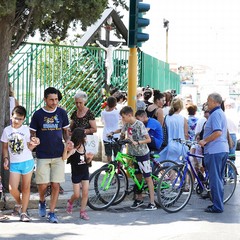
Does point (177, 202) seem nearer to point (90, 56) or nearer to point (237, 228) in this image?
point (237, 228)

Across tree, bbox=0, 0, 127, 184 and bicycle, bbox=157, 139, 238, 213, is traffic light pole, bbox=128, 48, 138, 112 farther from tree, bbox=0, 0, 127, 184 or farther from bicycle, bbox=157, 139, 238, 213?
bicycle, bbox=157, 139, 238, 213

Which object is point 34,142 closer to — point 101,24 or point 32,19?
point 32,19

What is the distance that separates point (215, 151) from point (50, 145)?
2567 mm

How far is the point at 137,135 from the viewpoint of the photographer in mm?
9594

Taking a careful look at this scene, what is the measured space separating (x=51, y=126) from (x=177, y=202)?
2.44m

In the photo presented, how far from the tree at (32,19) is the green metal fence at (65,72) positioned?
8.45 feet

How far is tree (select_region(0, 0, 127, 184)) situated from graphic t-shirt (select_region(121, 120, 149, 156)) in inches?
79.7

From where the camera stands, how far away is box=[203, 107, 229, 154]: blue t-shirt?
9.37 metres

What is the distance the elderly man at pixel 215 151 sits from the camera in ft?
30.9

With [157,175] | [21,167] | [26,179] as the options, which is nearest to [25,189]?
[26,179]

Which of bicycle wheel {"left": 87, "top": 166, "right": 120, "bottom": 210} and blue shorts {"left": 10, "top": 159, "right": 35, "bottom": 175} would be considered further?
bicycle wheel {"left": 87, "top": 166, "right": 120, "bottom": 210}

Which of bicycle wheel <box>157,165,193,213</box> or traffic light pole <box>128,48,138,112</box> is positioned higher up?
traffic light pole <box>128,48,138,112</box>

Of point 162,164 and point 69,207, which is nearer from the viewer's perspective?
point 69,207

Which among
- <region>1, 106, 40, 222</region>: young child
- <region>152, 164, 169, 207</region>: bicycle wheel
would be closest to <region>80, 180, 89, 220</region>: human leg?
<region>1, 106, 40, 222</region>: young child
